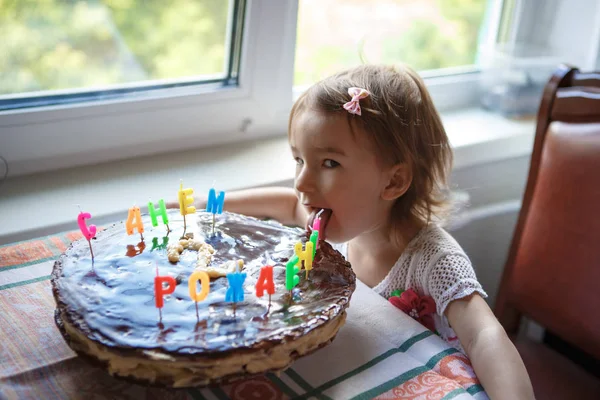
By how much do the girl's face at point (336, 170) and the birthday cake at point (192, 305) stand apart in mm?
137

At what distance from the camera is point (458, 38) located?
1938 millimetres

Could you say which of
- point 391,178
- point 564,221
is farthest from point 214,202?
point 564,221

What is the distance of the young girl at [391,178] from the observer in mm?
1023

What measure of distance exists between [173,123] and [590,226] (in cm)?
94

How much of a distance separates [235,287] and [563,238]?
2.74 feet

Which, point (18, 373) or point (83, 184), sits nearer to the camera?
point (18, 373)

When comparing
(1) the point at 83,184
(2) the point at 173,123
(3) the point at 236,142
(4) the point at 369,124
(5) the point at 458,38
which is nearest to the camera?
(4) the point at 369,124

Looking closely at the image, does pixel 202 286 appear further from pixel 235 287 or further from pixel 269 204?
pixel 269 204

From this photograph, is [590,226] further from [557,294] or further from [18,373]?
[18,373]

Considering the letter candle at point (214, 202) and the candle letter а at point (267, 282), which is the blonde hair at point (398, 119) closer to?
the letter candle at point (214, 202)

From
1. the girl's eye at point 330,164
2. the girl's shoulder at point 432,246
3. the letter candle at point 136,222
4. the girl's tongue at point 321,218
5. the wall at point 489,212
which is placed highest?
the girl's eye at point 330,164

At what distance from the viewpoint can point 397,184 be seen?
111cm

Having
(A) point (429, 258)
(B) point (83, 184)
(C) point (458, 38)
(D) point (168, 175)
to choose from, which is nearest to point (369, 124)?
(A) point (429, 258)

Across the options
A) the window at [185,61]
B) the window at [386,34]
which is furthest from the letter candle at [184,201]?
the window at [386,34]
